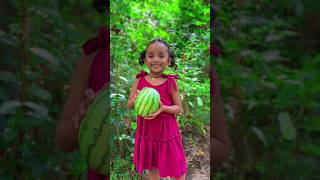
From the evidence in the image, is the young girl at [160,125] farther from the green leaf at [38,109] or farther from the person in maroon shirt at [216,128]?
the green leaf at [38,109]

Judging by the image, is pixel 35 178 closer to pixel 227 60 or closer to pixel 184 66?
pixel 227 60

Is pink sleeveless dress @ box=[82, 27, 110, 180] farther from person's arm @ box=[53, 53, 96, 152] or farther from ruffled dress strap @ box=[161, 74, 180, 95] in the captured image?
ruffled dress strap @ box=[161, 74, 180, 95]

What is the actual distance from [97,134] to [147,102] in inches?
10.5

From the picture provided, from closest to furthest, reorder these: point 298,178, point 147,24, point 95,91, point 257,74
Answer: point 147,24
point 95,91
point 257,74
point 298,178

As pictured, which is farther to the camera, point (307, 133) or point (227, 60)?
point (307, 133)

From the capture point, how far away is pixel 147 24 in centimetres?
89

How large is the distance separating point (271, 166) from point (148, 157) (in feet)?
3.70

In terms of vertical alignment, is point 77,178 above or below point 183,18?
below

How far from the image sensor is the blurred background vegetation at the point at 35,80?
1.56 meters

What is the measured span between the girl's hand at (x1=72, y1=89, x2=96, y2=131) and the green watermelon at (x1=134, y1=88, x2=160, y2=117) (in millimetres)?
246

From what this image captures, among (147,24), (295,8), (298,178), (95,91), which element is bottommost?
(298,178)


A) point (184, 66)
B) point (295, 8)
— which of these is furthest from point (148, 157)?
point (295, 8)

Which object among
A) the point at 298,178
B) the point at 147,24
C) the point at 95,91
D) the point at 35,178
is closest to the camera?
the point at 147,24

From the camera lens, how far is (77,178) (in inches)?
68.3
